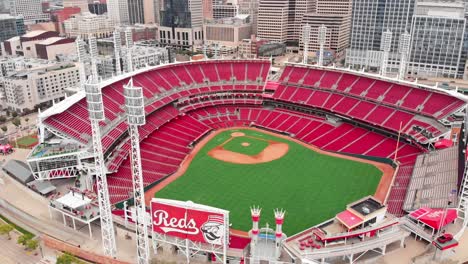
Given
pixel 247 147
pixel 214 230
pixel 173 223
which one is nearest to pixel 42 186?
pixel 173 223

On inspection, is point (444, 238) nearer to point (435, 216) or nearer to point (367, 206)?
point (435, 216)

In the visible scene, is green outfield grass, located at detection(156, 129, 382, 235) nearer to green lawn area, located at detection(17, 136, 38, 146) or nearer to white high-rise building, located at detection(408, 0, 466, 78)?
green lawn area, located at detection(17, 136, 38, 146)

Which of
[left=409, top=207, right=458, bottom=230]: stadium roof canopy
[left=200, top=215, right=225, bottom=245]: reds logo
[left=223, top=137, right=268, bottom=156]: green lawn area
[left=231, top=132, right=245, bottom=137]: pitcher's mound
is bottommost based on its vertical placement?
[left=223, top=137, right=268, bottom=156]: green lawn area

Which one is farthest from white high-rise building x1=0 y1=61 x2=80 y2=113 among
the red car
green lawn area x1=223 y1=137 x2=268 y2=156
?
the red car

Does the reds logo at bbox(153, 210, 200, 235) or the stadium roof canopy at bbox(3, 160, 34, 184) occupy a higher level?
the reds logo at bbox(153, 210, 200, 235)

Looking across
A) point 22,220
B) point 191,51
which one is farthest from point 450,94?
point 191,51

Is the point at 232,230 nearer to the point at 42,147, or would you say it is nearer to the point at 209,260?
the point at 209,260

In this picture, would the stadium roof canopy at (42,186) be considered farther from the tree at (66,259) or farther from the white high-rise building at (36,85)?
the white high-rise building at (36,85)
